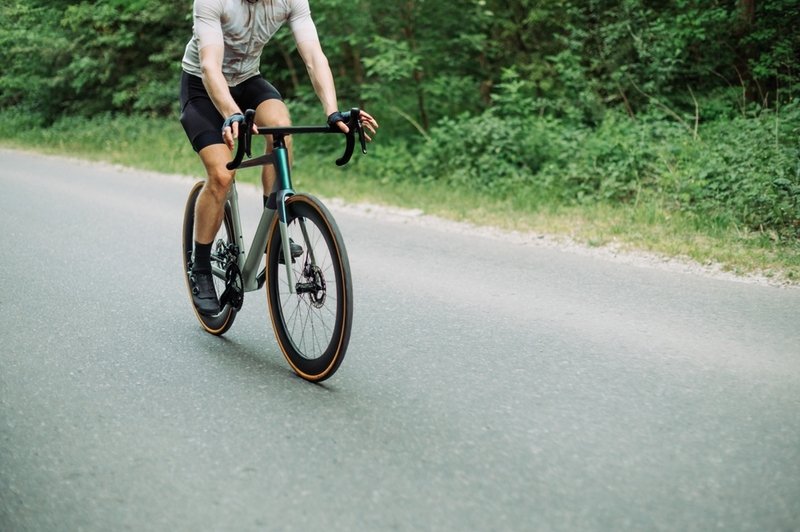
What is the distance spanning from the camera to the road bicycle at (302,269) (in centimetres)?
356

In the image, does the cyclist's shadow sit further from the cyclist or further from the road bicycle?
the cyclist

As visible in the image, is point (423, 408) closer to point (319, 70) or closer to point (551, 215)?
point (319, 70)

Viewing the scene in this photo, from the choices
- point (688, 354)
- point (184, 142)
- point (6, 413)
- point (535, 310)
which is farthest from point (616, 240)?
point (184, 142)

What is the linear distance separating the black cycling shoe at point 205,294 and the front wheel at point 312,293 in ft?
2.00

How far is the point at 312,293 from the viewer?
3.79m

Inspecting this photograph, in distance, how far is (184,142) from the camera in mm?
15797

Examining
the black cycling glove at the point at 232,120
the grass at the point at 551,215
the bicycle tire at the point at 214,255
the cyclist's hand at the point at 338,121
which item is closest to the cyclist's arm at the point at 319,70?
the cyclist's hand at the point at 338,121

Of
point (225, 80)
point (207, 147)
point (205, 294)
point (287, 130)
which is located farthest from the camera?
point (205, 294)

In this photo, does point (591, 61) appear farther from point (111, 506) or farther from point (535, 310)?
point (111, 506)

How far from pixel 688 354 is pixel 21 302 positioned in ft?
14.6

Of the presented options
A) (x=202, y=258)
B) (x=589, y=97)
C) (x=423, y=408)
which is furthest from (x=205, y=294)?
(x=589, y=97)

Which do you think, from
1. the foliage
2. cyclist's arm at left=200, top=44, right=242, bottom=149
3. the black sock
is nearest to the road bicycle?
cyclist's arm at left=200, top=44, right=242, bottom=149

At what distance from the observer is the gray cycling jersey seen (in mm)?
3902

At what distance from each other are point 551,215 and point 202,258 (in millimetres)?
4565
